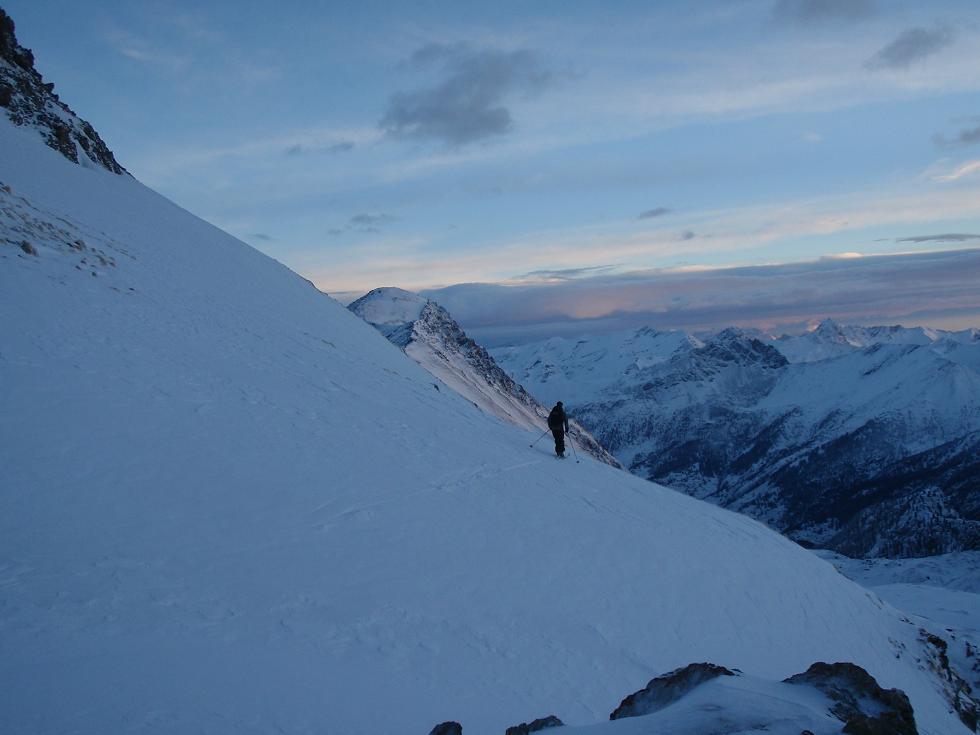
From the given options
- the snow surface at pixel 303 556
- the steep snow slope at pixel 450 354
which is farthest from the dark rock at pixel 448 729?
the steep snow slope at pixel 450 354

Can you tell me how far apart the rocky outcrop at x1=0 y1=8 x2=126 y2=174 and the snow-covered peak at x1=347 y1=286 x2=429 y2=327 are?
8912cm

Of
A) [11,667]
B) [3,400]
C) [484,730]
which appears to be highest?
[3,400]

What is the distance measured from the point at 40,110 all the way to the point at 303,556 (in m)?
41.9

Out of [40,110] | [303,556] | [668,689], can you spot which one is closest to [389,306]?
[40,110]

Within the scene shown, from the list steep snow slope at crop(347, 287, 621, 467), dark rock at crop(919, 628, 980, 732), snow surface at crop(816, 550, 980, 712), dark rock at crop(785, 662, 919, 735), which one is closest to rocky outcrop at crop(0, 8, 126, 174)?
dark rock at crop(785, 662, 919, 735)

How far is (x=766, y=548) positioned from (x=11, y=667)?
64.3ft

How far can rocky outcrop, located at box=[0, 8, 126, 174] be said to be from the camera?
3734cm

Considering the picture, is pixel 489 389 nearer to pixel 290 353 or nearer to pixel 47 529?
pixel 290 353

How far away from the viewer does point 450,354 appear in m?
121

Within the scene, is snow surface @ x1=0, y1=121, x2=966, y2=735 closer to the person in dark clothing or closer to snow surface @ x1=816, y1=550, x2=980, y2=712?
the person in dark clothing

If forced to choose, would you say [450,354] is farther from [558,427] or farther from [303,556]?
[303,556]

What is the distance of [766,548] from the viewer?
67.5 ft

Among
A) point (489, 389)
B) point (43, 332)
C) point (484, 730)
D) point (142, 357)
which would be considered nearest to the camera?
point (484, 730)

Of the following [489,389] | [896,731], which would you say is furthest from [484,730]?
[489,389]
